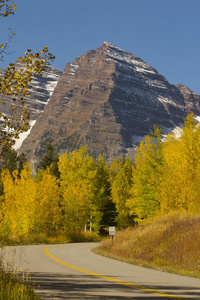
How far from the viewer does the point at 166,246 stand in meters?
17.6

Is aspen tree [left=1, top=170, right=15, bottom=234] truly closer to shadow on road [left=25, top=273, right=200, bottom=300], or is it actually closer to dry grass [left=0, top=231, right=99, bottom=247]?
dry grass [left=0, top=231, right=99, bottom=247]

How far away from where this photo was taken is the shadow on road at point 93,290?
898 centimetres

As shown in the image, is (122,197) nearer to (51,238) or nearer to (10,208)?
(10,208)

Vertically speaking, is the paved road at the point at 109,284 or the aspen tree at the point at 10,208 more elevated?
the aspen tree at the point at 10,208

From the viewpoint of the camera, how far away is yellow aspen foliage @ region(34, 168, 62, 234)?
4038 centimetres

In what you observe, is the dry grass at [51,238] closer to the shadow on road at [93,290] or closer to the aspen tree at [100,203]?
the aspen tree at [100,203]

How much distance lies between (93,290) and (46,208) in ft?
103

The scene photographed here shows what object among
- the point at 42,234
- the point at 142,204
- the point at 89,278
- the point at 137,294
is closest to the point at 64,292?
the point at 137,294

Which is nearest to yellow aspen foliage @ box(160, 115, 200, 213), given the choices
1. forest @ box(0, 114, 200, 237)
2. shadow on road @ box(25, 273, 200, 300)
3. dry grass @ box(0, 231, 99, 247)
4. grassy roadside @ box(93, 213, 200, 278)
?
forest @ box(0, 114, 200, 237)

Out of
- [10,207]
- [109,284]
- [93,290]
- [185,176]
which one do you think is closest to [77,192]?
[10,207]

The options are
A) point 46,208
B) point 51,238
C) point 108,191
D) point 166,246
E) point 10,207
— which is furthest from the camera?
point 10,207

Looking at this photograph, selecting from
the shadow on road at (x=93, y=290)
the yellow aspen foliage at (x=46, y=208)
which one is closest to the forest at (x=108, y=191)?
the yellow aspen foliage at (x=46, y=208)

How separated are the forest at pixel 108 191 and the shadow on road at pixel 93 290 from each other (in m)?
15.3

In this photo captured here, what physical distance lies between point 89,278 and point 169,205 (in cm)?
1814
